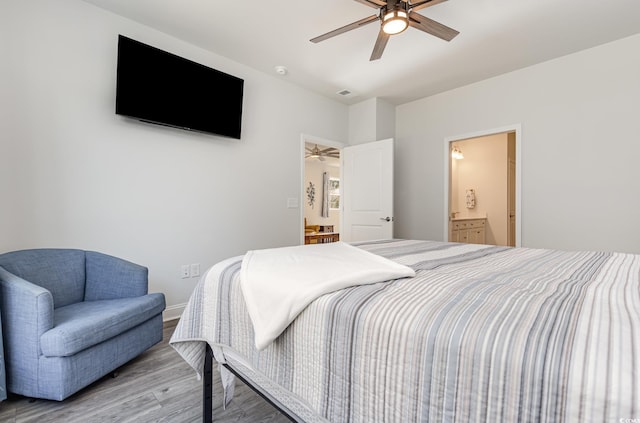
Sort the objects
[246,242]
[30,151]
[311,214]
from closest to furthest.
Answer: [30,151]
[246,242]
[311,214]

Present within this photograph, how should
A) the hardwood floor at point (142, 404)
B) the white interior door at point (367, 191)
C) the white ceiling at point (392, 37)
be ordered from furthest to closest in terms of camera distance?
the white interior door at point (367, 191) < the white ceiling at point (392, 37) < the hardwood floor at point (142, 404)

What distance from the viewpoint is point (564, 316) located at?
2.06 ft

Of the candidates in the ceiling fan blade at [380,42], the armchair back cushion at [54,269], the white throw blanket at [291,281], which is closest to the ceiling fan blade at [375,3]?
the ceiling fan blade at [380,42]

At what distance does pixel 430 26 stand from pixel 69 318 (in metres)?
3.01

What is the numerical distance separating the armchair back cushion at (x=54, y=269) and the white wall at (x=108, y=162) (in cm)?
33

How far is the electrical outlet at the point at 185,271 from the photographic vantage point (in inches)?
117

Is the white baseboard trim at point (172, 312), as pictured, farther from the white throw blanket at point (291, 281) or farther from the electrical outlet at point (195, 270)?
the white throw blanket at point (291, 281)

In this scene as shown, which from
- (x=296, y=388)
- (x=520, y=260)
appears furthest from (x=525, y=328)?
(x=520, y=260)

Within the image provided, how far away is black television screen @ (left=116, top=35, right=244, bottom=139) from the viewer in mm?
2482

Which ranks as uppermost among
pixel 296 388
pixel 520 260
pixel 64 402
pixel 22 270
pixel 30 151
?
pixel 30 151

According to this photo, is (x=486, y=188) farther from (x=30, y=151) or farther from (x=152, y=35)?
(x=30, y=151)

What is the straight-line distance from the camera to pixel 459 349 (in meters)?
0.58

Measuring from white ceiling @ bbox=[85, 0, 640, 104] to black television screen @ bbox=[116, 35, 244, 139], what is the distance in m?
0.33

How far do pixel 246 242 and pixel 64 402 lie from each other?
2050 millimetres
